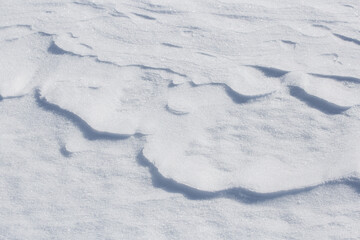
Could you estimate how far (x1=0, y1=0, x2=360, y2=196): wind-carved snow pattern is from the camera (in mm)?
1448

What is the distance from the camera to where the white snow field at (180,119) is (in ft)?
4.33

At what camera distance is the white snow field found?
1321mm

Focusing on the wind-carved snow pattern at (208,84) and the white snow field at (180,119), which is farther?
the wind-carved snow pattern at (208,84)

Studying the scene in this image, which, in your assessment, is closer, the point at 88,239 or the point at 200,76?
the point at 88,239

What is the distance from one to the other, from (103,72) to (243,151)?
2.26 feet

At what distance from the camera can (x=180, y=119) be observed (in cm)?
159

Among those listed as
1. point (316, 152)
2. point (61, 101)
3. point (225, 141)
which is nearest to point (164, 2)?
point (61, 101)

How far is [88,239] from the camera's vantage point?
1277 mm

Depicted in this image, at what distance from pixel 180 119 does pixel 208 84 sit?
218 mm

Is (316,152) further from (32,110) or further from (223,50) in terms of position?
(32,110)

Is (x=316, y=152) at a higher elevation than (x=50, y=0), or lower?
lower

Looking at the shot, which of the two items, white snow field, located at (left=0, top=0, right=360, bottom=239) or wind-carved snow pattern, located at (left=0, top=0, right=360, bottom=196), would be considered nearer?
white snow field, located at (left=0, top=0, right=360, bottom=239)

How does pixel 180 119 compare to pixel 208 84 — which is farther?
pixel 208 84

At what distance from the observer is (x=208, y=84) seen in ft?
5.62
